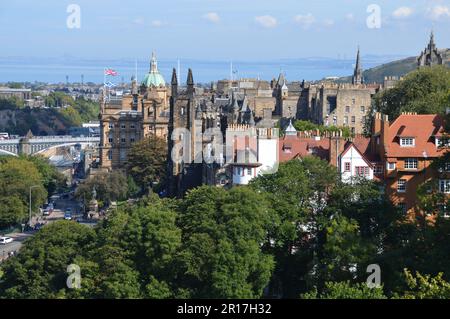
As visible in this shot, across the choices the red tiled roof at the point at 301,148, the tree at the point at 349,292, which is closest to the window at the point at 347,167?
the red tiled roof at the point at 301,148

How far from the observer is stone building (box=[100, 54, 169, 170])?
103125 millimetres

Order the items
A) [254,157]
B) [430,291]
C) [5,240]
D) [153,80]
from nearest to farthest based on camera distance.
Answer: [430,291] < [254,157] < [5,240] < [153,80]

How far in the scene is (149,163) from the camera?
91250mm

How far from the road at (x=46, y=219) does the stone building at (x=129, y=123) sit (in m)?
5.91

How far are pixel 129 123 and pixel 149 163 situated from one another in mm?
15453

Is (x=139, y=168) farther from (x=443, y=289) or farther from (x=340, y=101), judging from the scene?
(x=443, y=289)

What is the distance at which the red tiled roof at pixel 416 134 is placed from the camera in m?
48.1

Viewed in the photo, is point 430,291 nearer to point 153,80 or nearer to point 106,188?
point 106,188

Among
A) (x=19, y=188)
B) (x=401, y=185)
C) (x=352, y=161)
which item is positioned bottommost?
(x=19, y=188)

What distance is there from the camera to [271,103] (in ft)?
329

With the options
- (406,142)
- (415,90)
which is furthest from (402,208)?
(415,90)

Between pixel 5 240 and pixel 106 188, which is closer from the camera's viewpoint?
pixel 5 240
